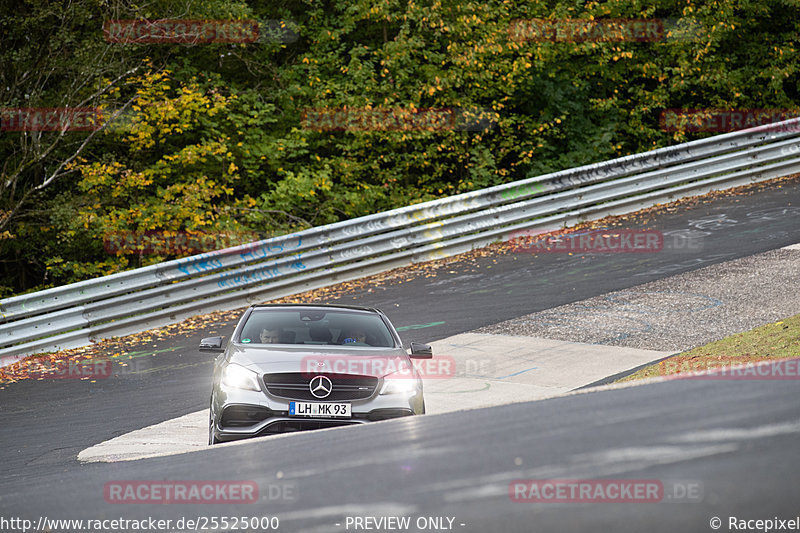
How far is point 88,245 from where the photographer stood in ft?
60.7

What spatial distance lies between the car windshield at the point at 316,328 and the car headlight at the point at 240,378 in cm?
78

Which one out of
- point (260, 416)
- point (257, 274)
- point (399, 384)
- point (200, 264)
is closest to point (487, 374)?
point (399, 384)

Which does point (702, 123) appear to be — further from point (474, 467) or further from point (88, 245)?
point (474, 467)

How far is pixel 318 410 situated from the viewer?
7.02 m

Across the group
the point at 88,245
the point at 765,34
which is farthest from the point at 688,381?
the point at 765,34

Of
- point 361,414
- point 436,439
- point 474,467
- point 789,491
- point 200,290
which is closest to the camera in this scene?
point 789,491

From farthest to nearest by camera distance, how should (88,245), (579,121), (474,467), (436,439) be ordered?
1. (579,121)
2. (88,245)
3. (436,439)
4. (474,467)

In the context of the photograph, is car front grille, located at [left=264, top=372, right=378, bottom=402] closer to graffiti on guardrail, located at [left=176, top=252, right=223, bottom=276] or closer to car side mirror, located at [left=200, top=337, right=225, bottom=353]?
car side mirror, located at [left=200, top=337, right=225, bottom=353]

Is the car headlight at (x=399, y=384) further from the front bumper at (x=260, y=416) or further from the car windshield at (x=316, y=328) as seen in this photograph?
the car windshield at (x=316, y=328)

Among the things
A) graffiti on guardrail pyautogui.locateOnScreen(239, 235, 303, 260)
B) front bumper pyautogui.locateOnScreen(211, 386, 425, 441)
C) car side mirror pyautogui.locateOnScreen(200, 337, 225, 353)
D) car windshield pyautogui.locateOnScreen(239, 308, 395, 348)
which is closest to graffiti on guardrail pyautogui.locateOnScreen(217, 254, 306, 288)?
graffiti on guardrail pyautogui.locateOnScreen(239, 235, 303, 260)

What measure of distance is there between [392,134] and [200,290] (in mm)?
8331

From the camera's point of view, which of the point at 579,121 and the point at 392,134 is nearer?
the point at 392,134

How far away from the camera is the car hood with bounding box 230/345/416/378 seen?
7.25m

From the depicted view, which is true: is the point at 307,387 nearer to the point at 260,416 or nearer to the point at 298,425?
the point at 298,425
